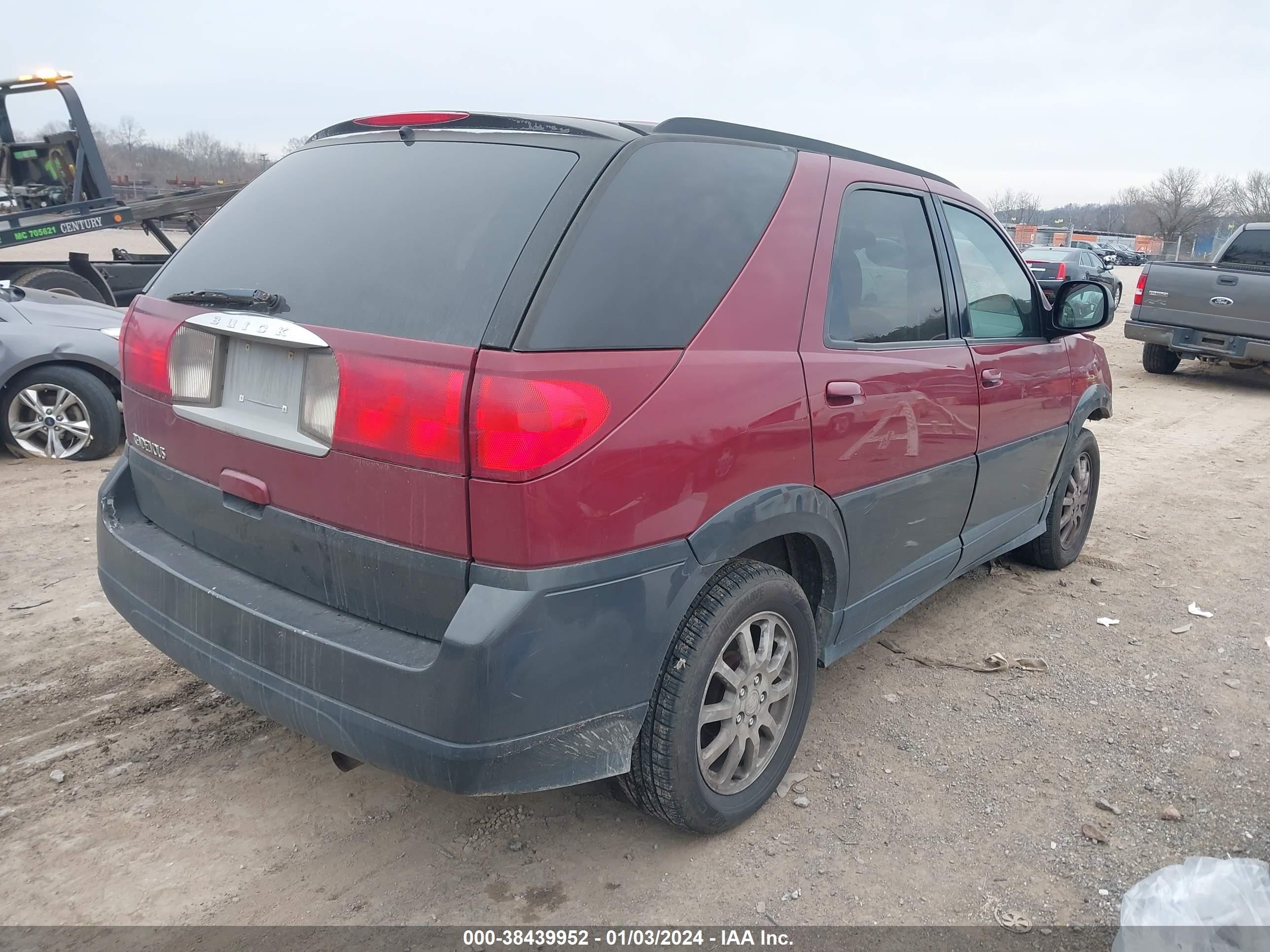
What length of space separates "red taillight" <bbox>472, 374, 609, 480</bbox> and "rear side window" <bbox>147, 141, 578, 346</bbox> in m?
0.14

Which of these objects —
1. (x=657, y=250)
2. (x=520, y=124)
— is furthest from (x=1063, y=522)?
(x=520, y=124)

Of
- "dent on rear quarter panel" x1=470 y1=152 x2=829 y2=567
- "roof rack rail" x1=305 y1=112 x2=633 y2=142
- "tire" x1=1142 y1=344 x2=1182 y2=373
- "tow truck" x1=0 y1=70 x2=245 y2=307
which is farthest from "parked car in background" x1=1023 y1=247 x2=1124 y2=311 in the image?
"roof rack rail" x1=305 y1=112 x2=633 y2=142

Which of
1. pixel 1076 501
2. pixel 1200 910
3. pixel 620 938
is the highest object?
pixel 1076 501

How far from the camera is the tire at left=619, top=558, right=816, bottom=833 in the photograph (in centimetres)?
236

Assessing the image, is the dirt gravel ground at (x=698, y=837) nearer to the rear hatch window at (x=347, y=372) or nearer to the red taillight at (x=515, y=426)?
the rear hatch window at (x=347, y=372)

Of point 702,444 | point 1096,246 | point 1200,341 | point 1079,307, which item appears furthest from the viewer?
point 1096,246

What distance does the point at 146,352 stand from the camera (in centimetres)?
259

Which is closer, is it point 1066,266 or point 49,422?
point 49,422

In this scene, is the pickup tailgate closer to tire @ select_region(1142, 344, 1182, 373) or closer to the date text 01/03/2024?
tire @ select_region(1142, 344, 1182, 373)

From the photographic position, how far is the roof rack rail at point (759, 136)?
2525mm

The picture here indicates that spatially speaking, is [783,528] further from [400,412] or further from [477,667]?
[400,412]

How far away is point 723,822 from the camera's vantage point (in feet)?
8.54

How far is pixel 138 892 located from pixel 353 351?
4.91 ft

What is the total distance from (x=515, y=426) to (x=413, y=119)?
3.86 feet
